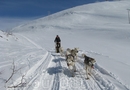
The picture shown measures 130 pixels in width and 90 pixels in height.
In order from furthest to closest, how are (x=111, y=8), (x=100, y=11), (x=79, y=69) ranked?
(x=111, y=8) → (x=100, y=11) → (x=79, y=69)

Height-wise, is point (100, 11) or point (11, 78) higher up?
point (100, 11)

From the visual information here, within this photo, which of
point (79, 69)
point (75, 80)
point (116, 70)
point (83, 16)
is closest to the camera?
point (75, 80)

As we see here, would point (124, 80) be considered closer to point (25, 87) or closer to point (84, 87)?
point (84, 87)

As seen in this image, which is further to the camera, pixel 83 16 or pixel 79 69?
pixel 83 16

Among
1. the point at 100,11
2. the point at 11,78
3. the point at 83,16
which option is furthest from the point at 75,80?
the point at 100,11

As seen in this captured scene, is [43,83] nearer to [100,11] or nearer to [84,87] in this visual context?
[84,87]

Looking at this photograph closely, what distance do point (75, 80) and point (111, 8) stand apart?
8371 centimetres

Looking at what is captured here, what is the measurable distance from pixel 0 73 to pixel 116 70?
460cm

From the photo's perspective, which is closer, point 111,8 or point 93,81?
point 93,81

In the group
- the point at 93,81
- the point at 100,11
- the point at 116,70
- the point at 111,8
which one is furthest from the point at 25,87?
the point at 111,8

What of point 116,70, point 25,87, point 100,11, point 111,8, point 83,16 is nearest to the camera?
point 25,87

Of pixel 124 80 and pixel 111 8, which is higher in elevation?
pixel 111 8

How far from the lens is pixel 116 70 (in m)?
8.68

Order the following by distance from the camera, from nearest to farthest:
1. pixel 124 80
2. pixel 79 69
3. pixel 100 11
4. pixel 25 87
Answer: pixel 25 87, pixel 124 80, pixel 79 69, pixel 100 11
